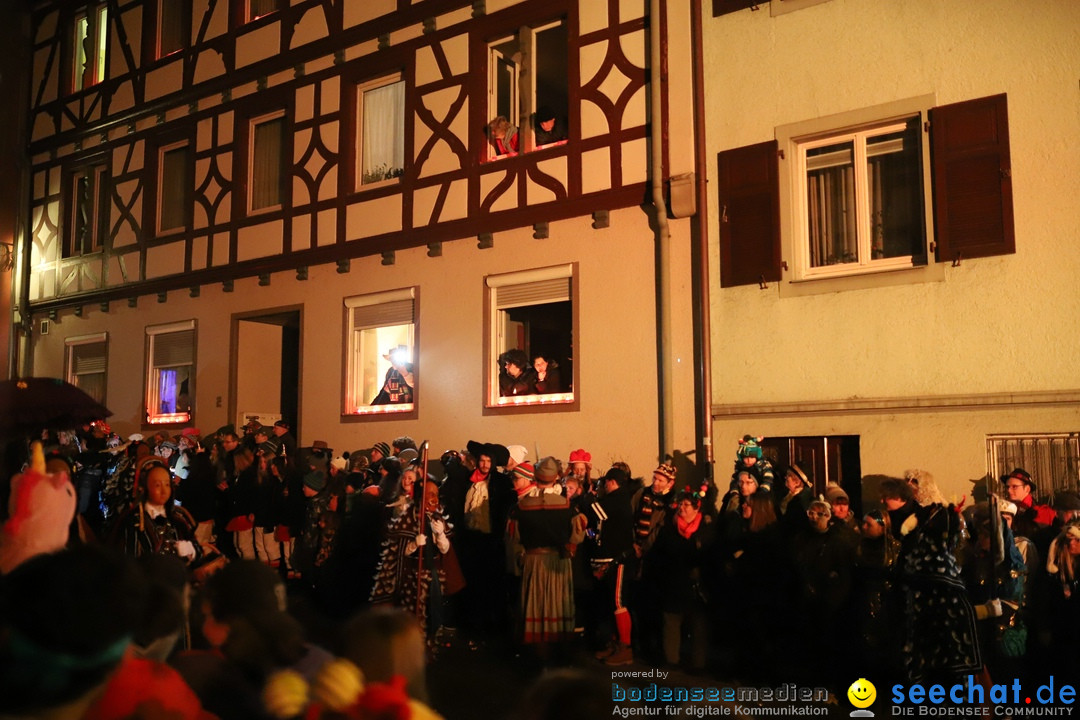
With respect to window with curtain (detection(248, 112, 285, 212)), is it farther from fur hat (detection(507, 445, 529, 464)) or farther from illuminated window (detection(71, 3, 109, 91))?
fur hat (detection(507, 445, 529, 464))

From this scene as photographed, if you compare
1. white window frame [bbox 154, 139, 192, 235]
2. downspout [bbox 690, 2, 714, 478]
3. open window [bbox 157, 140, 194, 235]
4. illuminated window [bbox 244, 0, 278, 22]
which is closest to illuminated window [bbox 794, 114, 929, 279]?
downspout [bbox 690, 2, 714, 478]

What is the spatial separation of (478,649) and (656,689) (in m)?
2.30

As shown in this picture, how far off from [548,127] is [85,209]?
1147 centimetres

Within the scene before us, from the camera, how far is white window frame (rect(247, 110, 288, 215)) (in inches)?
670

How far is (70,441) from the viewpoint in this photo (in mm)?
15086

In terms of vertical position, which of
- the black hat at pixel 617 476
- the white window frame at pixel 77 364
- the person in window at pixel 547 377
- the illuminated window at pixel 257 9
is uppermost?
the illuminated window at pixel 257 9

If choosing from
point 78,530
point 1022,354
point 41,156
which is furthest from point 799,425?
point 41,156

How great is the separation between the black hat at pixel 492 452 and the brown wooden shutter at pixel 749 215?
3251 millimetres

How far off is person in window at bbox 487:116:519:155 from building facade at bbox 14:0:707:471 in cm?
9

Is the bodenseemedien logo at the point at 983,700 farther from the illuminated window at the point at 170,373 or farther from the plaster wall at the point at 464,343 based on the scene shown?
the illuminated window at the point at 170,373

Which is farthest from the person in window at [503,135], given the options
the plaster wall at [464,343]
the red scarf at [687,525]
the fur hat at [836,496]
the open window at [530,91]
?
the fur hat at [836,496]

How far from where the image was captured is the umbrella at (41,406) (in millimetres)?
12703

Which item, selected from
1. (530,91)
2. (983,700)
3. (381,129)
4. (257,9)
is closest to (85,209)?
(257,9)

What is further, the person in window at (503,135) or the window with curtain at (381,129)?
the window with curtain at (381,129)
